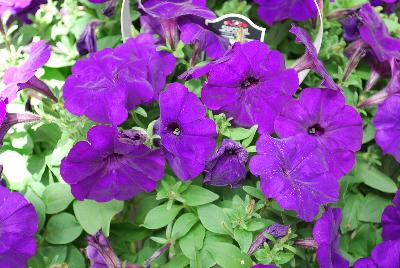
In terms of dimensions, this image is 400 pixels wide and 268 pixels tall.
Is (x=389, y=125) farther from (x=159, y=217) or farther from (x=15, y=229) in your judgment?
(x=15, y=229)

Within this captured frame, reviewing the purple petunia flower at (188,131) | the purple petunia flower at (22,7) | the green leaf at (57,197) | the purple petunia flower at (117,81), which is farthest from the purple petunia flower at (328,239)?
the purple petunia flower at (22,7)

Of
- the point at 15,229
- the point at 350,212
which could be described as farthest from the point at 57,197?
the point at 350,212

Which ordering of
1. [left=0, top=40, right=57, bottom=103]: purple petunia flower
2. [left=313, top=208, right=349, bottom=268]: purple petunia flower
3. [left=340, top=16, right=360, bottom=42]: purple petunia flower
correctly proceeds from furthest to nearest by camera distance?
[left=340, top=16, right=360, bottom=42]: purple petunia flower, [left=0, top=40, right=57, bottom=103]: purple petunia flower, [left=313, top=208, right=349, bottom=268]: purple petunia flower

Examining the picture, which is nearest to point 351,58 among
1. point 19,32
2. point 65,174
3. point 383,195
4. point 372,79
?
point 372,79

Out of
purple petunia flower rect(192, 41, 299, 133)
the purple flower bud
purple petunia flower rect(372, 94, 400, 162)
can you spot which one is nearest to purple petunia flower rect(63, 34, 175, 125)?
purple petunia flower rect(192, 41, 299, 133)

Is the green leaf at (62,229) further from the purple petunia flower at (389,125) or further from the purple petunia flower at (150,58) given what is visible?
the purple petunia flower at (389,125)

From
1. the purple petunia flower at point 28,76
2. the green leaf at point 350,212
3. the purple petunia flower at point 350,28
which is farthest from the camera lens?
the purple petunia flower at point 350,28

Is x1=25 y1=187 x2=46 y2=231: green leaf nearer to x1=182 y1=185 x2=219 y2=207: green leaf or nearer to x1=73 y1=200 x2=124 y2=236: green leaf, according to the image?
x1=73 y1=200 x2=124 y2=236: green leaf
